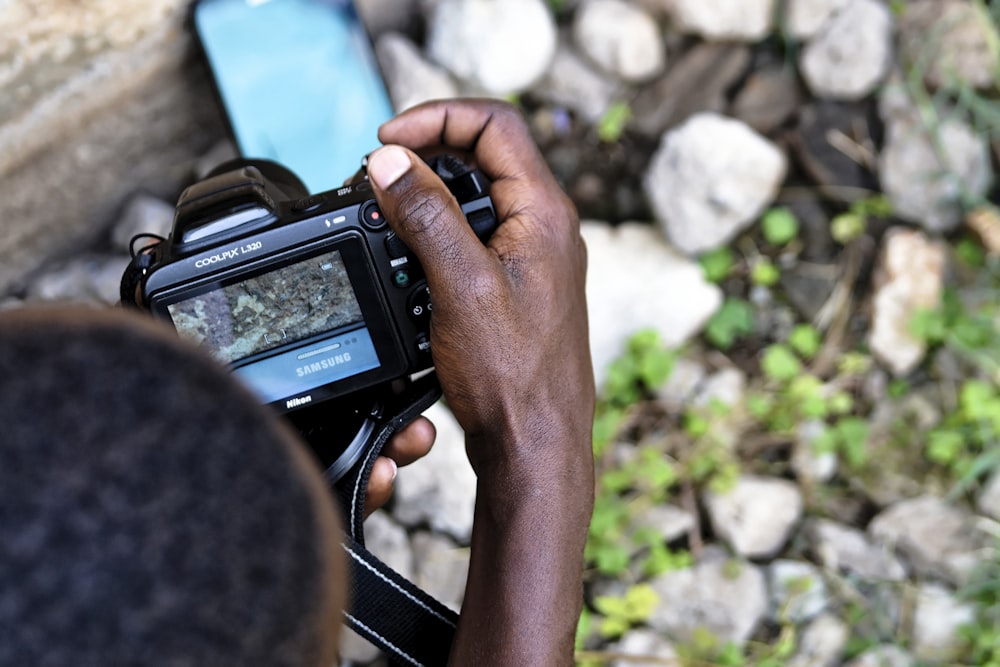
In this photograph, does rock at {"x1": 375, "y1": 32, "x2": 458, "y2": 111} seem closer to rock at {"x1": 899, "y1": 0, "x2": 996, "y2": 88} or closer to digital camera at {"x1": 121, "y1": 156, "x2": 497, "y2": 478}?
digital camera at {"x1": 121, "y1": 156, "x2": 497, "y2": 478}

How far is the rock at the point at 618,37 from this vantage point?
2297 mm

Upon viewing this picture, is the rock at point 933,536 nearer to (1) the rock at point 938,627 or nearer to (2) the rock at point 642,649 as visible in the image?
(1) the rock at point 938,627

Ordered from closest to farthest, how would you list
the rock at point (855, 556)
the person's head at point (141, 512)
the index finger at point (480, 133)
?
the person's head at point (141, 512)
the index finger at point (480, 133)
the rock at point (855, 556)

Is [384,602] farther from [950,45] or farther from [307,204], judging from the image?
[950,45]

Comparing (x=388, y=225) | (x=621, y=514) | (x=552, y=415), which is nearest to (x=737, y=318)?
(x=621, y=514)

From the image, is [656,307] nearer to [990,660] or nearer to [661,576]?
[661,576]

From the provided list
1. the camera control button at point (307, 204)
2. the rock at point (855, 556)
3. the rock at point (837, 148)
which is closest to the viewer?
the camera control button at point (307, 204)

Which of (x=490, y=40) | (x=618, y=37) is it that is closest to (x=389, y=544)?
(x=490, y=40)

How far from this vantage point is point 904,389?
2.31 m

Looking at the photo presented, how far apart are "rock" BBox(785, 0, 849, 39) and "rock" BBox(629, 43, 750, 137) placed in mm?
124

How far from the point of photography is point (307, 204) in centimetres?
139

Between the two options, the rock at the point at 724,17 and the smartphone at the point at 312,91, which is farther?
the rock at the point at 724,17

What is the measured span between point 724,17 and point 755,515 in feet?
3.81

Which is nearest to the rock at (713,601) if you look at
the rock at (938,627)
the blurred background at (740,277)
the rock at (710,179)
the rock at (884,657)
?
the blurred background at (740,277)
